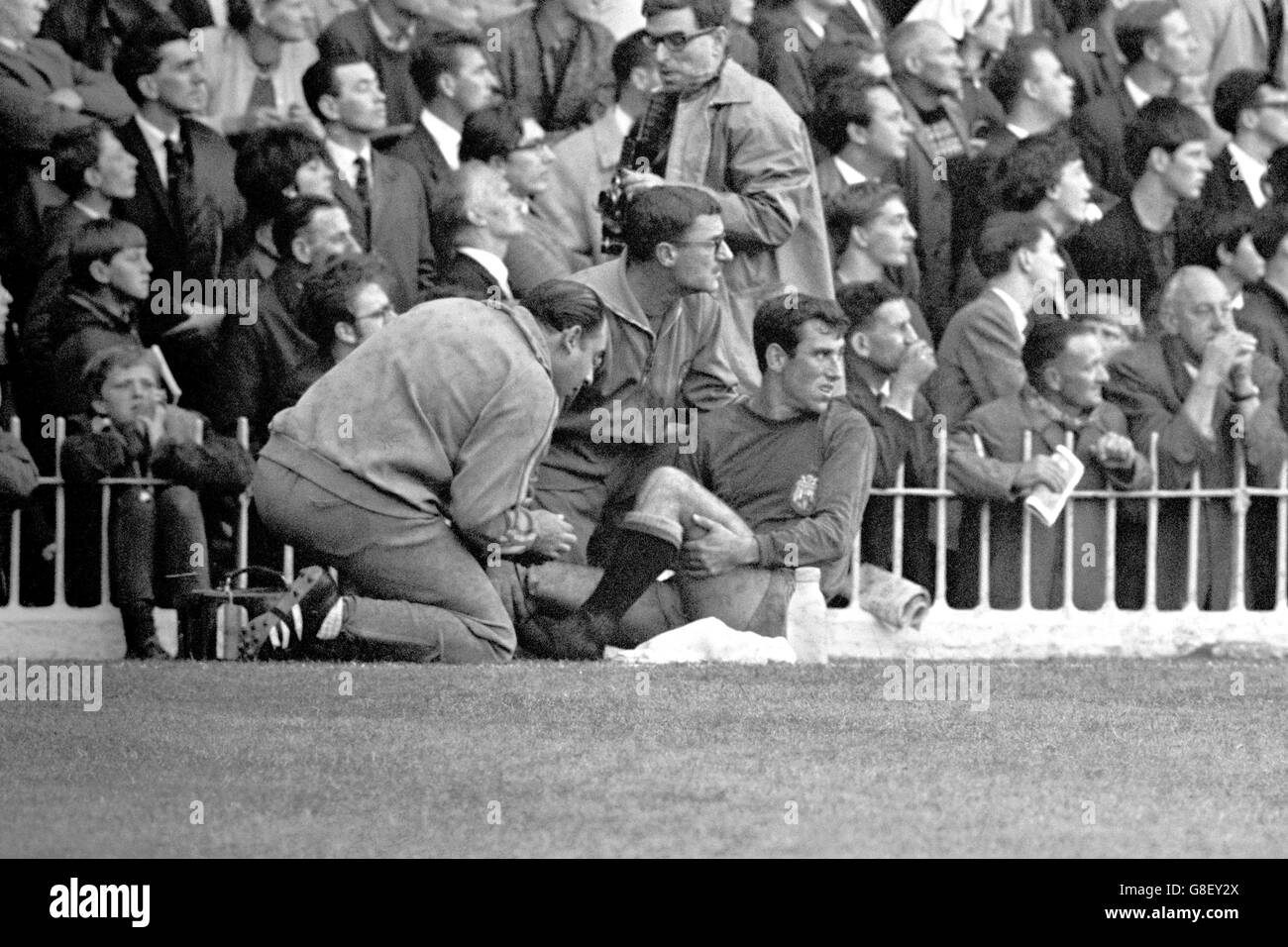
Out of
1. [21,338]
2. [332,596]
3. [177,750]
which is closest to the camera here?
[177,750]

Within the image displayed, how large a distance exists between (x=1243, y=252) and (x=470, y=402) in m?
5.21

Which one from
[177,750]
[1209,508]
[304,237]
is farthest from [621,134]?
[177,750]

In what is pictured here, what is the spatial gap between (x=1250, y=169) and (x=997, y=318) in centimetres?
212

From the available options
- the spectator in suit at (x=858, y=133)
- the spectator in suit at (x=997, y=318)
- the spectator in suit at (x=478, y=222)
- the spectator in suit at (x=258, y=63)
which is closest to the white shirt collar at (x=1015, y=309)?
the spectator in suit at (x=997, y=318)

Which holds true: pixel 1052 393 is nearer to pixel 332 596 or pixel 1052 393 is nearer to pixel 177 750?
pixel 332 596

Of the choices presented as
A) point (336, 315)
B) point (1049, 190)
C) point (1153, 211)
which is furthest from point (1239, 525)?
point (336, 315)

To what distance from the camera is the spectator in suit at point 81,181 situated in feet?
45.9

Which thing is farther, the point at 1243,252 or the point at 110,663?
the point at 1243,252

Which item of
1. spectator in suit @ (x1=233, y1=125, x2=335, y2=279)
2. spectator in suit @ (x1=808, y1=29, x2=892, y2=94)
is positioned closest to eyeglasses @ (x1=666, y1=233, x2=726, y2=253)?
spectator in suit @ (x1=808, y1=29, x2=892, y2=94)

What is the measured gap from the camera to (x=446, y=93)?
14.6 meters

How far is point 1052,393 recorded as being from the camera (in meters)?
15.1

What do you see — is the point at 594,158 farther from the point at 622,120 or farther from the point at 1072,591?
the point at 1072,591

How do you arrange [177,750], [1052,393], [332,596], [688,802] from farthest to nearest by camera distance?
[1052,393], [332,596], [177,750], [688,802]

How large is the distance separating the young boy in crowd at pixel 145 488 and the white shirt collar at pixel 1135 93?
5689 millimetres
